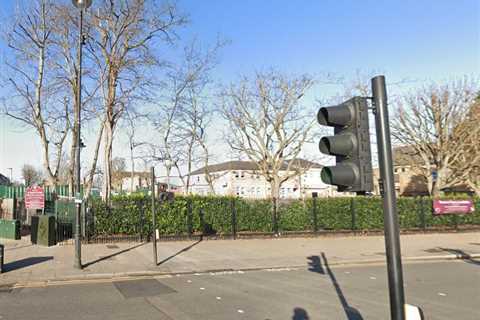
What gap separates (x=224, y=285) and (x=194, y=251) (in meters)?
5.91

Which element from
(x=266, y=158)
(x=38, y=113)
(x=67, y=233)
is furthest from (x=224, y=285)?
(x=266, y=158)

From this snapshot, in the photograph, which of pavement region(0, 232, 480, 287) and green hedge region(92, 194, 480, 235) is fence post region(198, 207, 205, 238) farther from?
pavement region(0, 232, 480, 287)

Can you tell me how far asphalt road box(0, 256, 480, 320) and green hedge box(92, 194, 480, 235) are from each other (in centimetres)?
792

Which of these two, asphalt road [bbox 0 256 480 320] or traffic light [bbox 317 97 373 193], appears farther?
asphalt road [bbox 0 256 480 320]

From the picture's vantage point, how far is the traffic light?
10.8 feet

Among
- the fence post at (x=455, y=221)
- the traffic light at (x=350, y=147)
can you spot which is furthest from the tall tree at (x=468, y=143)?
the traffic light at (x=350, y=147)

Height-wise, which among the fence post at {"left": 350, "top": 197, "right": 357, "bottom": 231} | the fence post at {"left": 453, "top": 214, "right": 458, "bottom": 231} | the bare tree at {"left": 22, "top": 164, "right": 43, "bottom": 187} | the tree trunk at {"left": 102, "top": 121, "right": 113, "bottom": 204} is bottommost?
the fence post at {"left": 453, "top": 214, "right": 458, "bottom": 231}

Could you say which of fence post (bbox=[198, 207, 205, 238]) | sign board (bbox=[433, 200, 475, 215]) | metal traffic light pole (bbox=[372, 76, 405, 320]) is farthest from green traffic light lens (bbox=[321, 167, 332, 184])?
sign board (bbox=[433, 200, 475, 215])

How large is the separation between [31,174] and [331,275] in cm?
8742

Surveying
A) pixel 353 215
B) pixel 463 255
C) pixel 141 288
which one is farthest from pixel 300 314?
pixel 353 215

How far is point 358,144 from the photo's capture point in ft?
11.1

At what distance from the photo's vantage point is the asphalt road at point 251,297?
6965 mm

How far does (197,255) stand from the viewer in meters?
14.4

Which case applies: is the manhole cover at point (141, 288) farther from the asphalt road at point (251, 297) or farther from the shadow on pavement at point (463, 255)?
the shadow on pavement at point (463, 255)
